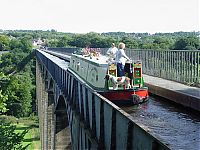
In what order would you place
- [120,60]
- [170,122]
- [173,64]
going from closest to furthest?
1. [170,122]
2. [120,60]
3. [173,64]

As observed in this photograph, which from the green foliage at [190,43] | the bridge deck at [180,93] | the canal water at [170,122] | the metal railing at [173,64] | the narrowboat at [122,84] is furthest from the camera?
the green foliage at [190,43]

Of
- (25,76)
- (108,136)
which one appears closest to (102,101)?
(108,136)

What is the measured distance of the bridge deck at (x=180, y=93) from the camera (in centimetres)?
1088

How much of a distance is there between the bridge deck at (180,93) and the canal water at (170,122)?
0.26 m

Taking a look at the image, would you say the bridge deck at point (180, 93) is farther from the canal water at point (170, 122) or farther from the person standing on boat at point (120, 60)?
the person standing on boat at point (120, 60)

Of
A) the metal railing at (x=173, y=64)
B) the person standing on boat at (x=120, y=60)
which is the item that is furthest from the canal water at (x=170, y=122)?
the metal railing at (x=173, y=64)

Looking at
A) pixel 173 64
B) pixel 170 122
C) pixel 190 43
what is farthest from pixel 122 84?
pixel 190 43

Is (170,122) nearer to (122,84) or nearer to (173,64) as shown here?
(122,84)

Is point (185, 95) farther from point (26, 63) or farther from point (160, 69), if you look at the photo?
point (26, 63)

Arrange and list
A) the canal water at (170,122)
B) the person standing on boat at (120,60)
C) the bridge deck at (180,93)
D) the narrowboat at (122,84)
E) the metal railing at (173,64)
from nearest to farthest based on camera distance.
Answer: the canal water at (170,122) → the bridge deck at (180,93) → the narrowboat at (122,84) → the person standing on boat at (120,60) → the metal railing at (173,64)

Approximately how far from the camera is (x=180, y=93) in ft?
38.5

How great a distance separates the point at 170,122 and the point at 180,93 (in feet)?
9.42

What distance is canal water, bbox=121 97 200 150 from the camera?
7.02 m

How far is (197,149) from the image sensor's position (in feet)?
20.9
